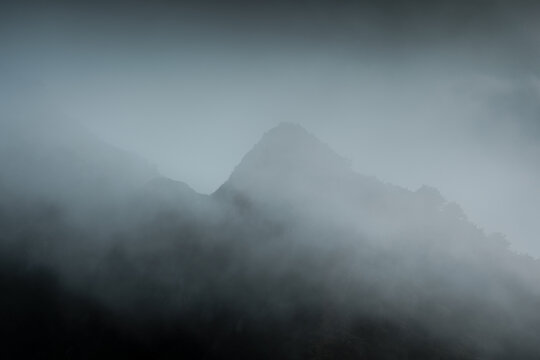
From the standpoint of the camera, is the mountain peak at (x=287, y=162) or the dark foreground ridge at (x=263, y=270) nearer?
the dark foreground ridge at (x=263, y=270)

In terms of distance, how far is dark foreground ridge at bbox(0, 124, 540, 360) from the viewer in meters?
66.4

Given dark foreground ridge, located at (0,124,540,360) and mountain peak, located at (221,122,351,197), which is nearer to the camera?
dark foreground ridge, located at (0,124,540,360)

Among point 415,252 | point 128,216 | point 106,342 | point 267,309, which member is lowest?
point 106,342

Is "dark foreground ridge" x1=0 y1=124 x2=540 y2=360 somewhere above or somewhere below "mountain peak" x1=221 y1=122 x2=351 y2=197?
below

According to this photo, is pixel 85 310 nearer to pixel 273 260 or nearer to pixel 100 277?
pixel 100 277

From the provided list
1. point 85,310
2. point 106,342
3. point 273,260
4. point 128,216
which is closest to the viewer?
point 106,342

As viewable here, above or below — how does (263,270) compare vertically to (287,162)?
below

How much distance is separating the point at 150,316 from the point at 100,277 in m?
18.7

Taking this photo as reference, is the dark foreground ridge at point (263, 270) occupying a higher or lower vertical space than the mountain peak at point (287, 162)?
lower

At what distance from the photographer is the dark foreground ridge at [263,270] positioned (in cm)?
6644

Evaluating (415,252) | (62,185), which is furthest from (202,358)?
(62,185)

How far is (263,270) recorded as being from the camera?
82.6 meters

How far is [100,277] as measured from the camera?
282ft

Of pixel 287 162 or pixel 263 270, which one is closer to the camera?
pixel 263 270
